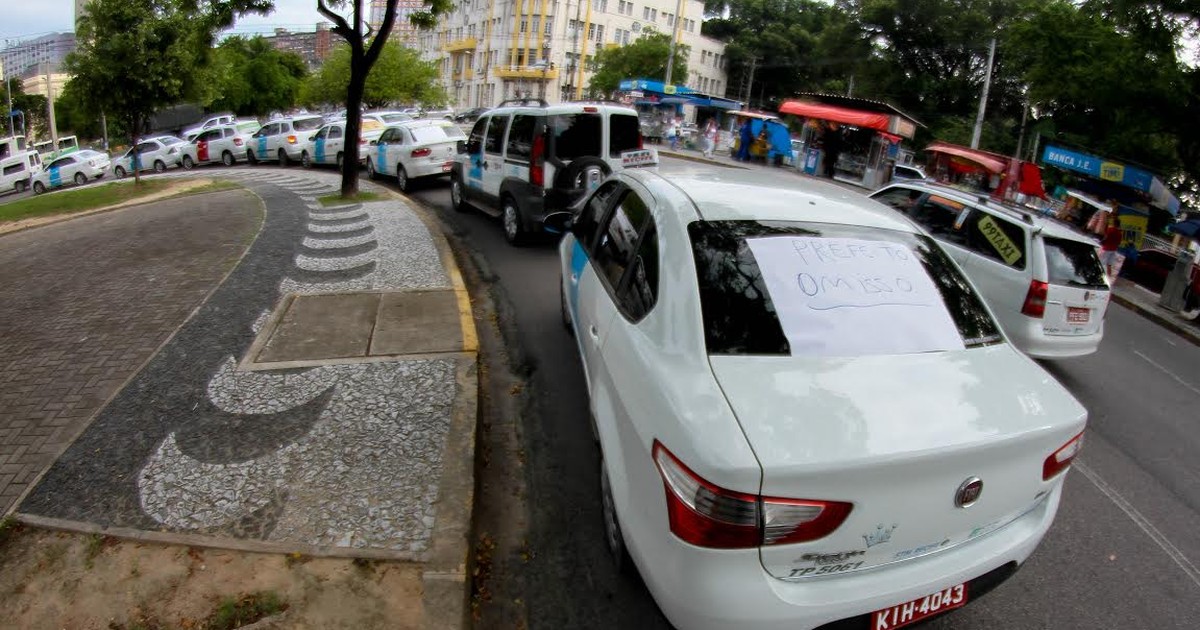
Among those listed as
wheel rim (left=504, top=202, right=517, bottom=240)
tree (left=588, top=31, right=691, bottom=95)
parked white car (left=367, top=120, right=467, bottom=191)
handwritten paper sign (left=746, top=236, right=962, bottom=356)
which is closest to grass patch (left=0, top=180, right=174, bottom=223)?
parked white car (left=367, top=120, right=467, bottom=191)

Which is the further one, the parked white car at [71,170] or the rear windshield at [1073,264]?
the parked white car at [71,170]

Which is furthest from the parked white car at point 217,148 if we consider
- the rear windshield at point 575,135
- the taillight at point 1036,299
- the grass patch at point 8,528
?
the taillight at point 1036,299

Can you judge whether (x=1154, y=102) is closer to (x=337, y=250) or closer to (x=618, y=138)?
(x=618, y=138)

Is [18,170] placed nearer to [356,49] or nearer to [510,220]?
[356,49]

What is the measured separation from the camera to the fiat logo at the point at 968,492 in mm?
2287

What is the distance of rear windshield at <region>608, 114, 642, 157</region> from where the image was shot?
929cm

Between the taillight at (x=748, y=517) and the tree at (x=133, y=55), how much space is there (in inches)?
754

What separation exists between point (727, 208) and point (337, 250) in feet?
22.8

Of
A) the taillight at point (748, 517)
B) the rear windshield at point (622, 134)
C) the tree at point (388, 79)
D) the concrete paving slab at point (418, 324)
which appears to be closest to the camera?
the taillight at point (748, 517)

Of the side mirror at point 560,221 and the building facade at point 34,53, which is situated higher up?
the building facade at point 34,53

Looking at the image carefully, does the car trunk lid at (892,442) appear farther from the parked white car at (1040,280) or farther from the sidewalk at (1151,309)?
the sidewalk at (1151,309)

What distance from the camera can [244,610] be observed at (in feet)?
8.98

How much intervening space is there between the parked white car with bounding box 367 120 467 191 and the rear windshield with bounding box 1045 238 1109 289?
11212 mm

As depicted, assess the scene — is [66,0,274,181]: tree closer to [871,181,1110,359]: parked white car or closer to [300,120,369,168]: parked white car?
[300,120,369,168]: parked white car
